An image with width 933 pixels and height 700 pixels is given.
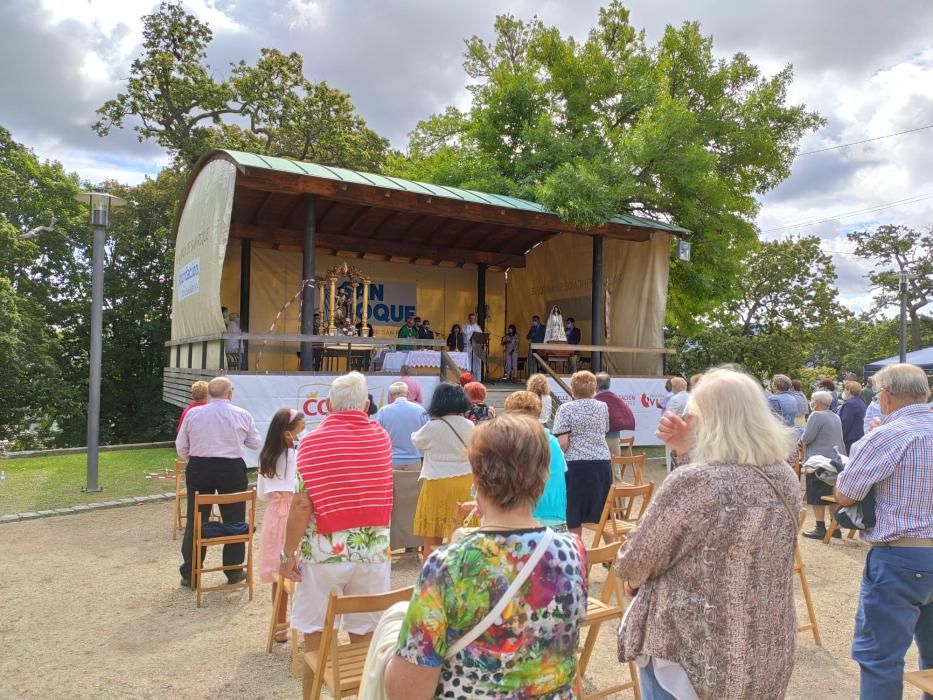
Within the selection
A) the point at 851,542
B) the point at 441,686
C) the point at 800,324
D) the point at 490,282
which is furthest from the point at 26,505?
the point at 800,324

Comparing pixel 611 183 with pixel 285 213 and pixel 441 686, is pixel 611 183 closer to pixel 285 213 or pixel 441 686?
pixel 285 213

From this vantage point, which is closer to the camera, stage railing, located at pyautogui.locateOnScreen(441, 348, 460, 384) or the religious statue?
stage railing, located at pyautogui.locateOnScreen(441, 348, 460, 384)

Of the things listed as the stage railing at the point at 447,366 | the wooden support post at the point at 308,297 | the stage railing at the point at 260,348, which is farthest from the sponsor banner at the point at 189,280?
the stage railing at the point at 447,366

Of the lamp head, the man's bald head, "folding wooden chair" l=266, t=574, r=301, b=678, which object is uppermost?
the lamp head

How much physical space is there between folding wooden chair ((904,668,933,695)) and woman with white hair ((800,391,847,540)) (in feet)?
14.4

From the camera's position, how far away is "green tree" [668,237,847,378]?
27141 millimetres

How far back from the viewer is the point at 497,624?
1444 millimetres

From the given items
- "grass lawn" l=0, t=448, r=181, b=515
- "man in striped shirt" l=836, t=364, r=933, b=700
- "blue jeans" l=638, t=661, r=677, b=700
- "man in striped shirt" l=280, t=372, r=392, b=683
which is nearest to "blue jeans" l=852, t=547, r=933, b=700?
"man in striped shirt" l=836, t=364, r=933, b=700

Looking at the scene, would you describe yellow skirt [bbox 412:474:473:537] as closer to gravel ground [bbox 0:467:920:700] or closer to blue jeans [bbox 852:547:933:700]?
gravel ground [bbox 0:467:920:700]

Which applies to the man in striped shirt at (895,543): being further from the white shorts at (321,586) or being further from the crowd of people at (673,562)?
the white shorts at (321,586)

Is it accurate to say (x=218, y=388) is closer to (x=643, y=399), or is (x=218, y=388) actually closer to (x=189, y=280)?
(x=189, y=280)

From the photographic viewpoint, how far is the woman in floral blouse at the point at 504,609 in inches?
56.2

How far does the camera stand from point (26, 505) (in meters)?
7.63


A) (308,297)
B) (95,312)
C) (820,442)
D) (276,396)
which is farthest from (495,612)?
(308,297)
